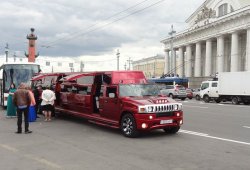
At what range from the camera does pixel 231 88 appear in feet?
107

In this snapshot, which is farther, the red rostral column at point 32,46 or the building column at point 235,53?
the building column at point 235,53

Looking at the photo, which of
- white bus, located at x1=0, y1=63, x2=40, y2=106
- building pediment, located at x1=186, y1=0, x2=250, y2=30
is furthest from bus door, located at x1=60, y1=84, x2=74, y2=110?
building pediment, located at x1=186, y1=0, x2=250, y2=30

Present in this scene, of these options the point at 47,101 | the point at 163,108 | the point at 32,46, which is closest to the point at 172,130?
the point at 163,108

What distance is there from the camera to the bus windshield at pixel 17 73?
22.2m

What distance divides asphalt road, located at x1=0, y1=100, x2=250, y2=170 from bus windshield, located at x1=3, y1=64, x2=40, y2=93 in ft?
31.5

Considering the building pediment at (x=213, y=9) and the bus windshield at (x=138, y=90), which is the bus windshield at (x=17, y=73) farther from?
the building pediment at (x=213, y=9)

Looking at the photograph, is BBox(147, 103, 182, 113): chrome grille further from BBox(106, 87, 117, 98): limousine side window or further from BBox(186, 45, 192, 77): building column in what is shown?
BBox(186, 45, 192, 77): building column

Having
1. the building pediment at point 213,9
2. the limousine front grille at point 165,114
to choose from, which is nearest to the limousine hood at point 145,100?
the limousine front grille at point 165,114

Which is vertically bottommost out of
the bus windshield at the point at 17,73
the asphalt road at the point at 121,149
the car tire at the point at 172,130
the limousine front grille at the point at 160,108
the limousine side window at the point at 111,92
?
the asphalt road at the point at 121,149

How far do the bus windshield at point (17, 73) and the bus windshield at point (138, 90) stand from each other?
12.1 meters

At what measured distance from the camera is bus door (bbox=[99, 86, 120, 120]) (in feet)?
38.4

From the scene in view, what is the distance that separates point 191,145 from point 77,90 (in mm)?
6884

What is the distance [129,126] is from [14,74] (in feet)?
44.9

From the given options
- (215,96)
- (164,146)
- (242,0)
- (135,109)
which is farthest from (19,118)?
(242,0)
